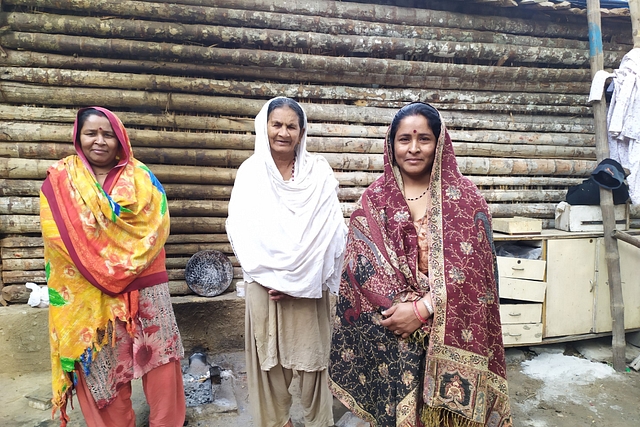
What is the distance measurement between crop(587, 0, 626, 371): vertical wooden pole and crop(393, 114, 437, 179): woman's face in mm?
3024

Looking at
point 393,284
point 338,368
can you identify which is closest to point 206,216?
point 338,368

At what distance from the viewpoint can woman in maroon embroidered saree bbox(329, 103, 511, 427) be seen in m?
1.84

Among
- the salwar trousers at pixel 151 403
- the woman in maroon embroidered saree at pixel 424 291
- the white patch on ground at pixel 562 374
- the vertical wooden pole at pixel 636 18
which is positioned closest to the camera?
the woman in maroon embroidered saree at pixel 424 291

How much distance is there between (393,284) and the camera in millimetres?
1944

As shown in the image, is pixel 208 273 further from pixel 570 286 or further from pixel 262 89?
pixel 570 286

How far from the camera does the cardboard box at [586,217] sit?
4.23m

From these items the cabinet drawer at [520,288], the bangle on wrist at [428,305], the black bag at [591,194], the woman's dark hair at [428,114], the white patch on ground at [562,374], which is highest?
the woman's dark hair at [428,114]

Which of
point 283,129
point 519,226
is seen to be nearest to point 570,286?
point 519,226

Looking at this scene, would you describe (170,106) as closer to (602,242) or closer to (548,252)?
(548,252)

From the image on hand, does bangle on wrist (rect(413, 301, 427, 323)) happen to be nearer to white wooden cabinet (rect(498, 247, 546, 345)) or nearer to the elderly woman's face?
the elderly woman's face

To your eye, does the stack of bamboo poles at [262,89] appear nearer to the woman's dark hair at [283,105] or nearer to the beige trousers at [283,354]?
the woman's dark hair at [283,105]

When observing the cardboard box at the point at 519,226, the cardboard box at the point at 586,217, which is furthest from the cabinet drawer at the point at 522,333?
the cardboard box at the point at 586,217

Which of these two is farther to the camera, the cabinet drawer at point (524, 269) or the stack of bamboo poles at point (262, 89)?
the cabinet drawer at point (524, 269)

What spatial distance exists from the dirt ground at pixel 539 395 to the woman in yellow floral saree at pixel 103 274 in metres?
0.69
